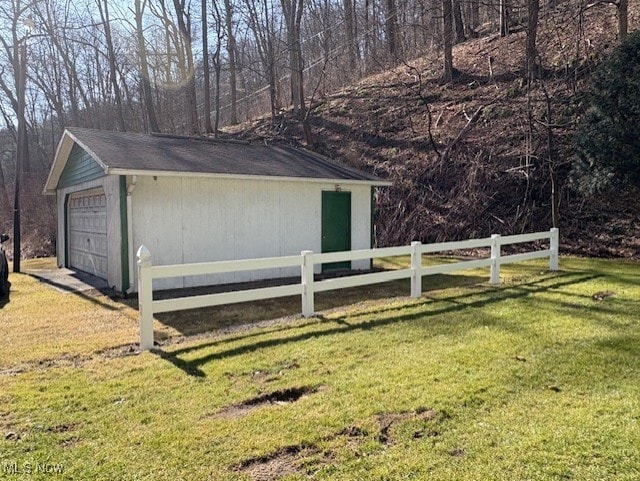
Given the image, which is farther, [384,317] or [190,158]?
[190,158]

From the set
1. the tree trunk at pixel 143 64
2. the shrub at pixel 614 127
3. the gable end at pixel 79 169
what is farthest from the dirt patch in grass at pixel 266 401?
the tree trunk at pixel 143 64

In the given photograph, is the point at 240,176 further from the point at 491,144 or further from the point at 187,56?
the point at 187,56

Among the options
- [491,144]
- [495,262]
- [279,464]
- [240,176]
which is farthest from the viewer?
[491,144]

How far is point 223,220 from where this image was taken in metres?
10.0

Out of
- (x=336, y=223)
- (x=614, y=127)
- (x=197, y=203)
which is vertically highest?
(x=614, y=127)

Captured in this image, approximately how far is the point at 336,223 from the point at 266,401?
8.11 m

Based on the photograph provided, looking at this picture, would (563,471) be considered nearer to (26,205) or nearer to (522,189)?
(522,189)

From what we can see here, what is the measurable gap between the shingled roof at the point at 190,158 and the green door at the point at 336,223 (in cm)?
54

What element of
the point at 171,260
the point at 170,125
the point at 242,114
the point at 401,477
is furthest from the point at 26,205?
the point at 401,477

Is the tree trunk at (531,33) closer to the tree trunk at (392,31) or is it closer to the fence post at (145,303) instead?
the tree trunk at (392,31)

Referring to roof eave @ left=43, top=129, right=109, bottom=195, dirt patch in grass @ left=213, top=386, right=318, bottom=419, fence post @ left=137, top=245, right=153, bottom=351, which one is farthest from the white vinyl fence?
roof eave @ left=43, top=129, right=109, bottom=195

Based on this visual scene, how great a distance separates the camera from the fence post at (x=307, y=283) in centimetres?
680

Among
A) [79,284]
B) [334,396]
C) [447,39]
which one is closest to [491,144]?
[447,39]

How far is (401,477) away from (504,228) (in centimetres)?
1367
